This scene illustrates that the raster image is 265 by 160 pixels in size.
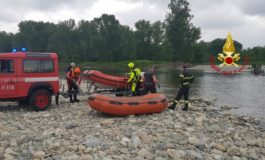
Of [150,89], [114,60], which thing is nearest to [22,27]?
[114,60]

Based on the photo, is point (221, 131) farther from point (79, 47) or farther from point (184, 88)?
point (79, 47)

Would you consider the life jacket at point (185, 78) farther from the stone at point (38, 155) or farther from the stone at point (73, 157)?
the stone at point (38, 155)

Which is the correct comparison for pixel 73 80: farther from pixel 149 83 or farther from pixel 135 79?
pixel 149 83

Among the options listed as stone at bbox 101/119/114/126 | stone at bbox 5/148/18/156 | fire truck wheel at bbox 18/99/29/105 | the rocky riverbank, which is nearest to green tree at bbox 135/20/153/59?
fire truck wheel at bbox 18/99/29/105

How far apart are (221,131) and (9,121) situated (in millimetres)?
6911

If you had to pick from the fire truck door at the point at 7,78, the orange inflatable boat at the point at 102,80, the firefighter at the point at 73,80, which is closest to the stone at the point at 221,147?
the fire truck door at the point at 7,78

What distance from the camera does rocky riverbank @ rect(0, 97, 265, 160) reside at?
8.44 meters

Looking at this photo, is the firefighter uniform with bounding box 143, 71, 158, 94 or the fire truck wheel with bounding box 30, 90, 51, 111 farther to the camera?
the firefighter uniform with bounding box 143, 71, 158, 94

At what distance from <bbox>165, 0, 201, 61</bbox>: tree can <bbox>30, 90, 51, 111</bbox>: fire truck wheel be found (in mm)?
61187

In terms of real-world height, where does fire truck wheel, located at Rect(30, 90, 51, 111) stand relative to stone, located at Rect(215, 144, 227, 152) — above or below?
above

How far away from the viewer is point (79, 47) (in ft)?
303

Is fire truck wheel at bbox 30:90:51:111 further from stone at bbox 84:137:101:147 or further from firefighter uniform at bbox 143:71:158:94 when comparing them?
stone at bbox 84:137:101:147

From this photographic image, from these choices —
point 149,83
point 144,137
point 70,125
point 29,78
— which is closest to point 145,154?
point 144,137

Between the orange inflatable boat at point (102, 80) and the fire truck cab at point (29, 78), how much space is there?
2.41 m
